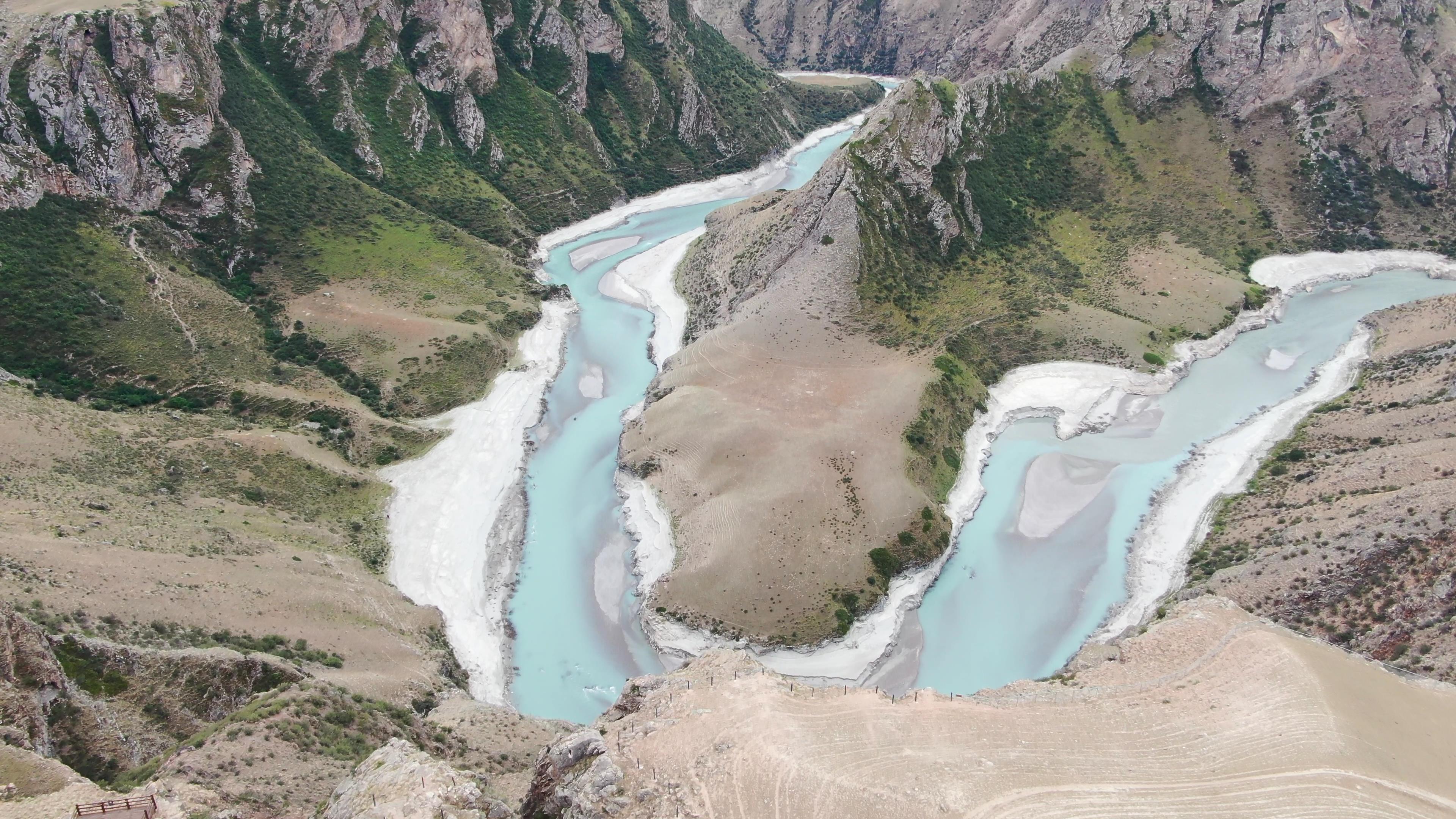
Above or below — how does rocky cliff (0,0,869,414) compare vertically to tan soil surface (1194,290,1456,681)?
above

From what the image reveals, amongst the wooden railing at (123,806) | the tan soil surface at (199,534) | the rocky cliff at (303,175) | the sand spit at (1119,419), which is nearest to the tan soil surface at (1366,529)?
the sand spit at (1119,419)

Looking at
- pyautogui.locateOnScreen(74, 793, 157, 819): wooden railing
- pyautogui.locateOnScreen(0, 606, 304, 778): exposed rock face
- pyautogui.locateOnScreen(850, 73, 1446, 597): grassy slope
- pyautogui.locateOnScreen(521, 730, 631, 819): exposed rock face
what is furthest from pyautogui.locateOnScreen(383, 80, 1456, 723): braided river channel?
pyautogui.locateOnScreen(74, 793, 157, 819): wooden railing

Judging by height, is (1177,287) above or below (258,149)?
below

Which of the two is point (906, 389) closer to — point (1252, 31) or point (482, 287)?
point (482, 287)

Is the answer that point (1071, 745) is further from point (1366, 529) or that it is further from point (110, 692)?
point (110, 692)

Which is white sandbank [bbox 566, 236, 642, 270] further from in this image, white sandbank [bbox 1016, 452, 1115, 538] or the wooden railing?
the wooden railing

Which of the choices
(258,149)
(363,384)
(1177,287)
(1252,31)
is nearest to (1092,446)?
(1177,287)

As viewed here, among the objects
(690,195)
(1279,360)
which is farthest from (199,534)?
(690,195)

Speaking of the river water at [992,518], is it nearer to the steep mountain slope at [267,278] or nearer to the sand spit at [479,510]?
the sand spit at [479,510]
